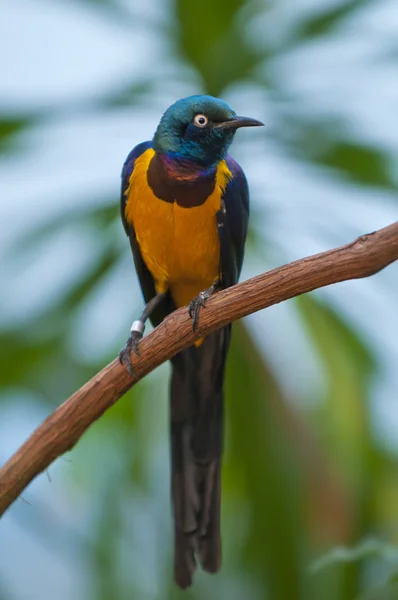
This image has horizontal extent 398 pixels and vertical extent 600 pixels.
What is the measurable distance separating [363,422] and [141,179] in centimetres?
160

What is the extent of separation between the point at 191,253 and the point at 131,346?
0.54 m

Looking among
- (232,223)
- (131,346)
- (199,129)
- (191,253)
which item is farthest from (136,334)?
(199,129)

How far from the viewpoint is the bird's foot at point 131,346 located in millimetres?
2510

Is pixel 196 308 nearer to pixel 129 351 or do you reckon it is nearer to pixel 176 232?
pixel 129 351

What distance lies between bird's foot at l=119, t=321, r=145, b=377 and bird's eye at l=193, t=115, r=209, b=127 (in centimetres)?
72

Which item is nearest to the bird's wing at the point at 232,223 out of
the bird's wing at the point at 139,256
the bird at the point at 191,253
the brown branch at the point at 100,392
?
the bird at the point at 191,253

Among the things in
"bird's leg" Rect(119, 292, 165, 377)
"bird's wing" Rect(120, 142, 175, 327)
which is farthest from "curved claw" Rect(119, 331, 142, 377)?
"bird's wing" Rect(120, 142, 175, 327)

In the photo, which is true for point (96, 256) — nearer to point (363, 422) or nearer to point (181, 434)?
point (181, 434)

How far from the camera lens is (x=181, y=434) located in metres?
3.34

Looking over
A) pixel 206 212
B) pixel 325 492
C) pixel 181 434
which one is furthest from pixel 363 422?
pixel 206 212

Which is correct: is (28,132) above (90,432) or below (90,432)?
above

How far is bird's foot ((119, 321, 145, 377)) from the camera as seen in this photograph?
98.8 inches

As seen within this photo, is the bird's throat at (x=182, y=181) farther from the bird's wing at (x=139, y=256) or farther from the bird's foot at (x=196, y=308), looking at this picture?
the bird's foot at (x=196, y=308)

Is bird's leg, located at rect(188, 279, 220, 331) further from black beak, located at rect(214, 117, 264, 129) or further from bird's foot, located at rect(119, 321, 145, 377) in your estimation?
black beak, located at rect(214, 117, 264, 129)
